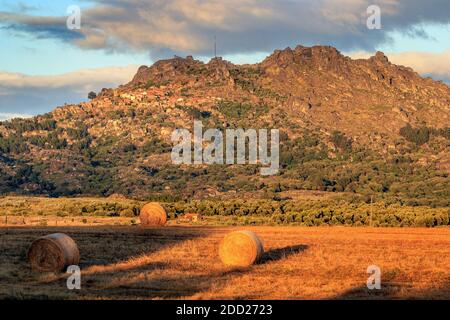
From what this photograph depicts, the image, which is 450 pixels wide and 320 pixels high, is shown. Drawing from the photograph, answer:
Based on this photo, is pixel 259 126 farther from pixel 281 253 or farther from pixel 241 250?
pixel 241 250

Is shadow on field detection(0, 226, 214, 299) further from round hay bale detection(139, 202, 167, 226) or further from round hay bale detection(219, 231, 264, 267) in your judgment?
round hay bale detection(139, 202, 167, 226)

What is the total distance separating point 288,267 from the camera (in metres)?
28.2

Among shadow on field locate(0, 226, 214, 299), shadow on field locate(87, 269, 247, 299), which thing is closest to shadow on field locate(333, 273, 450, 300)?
shadow on field locate(87, 269, 247, 299)

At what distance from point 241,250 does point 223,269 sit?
1919 millimetres

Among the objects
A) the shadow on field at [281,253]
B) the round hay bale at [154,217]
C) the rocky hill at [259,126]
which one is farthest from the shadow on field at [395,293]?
the rocky hill at [259,126]

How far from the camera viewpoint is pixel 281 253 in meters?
33.9

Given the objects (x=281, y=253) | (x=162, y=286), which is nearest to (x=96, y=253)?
(x=281, y=253)

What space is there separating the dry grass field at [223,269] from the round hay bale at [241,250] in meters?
0.42

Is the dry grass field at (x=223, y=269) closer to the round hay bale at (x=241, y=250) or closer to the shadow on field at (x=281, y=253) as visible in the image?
the shadow on field at (x=281, y=253)

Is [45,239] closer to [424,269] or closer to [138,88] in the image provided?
[424,269]

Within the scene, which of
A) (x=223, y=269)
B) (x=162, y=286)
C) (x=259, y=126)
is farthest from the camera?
(x=259, y=126)

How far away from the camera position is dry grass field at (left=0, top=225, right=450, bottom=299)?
22125 mm

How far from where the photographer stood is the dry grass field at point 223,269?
72.6 feet

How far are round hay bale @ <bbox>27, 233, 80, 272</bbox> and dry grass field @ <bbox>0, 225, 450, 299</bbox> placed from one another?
467 mm
